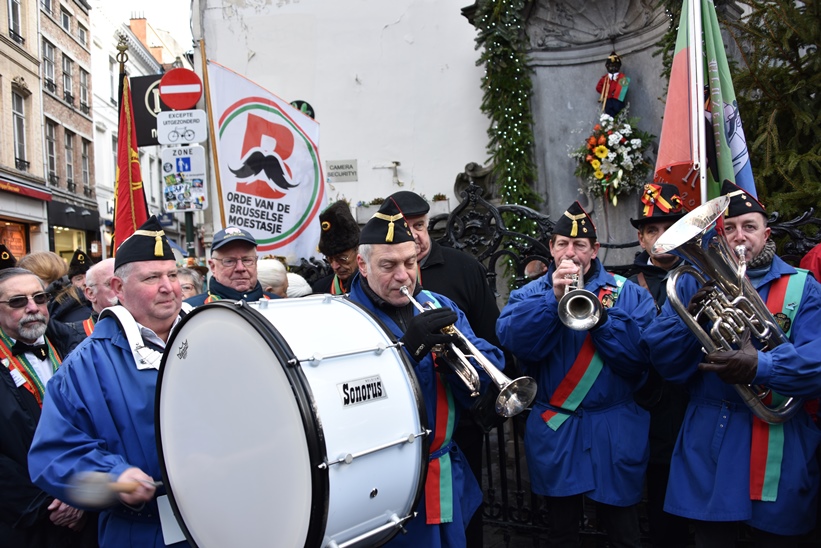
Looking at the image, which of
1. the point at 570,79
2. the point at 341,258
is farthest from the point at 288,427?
the point at 570,79

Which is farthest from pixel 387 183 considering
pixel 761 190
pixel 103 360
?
pixel 103 360

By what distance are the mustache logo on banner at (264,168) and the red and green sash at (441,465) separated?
3266 mm

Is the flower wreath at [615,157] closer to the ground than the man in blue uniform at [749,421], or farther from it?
farther from it

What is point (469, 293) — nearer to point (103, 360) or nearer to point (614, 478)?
point (614, 478)

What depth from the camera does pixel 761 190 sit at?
5.25 m

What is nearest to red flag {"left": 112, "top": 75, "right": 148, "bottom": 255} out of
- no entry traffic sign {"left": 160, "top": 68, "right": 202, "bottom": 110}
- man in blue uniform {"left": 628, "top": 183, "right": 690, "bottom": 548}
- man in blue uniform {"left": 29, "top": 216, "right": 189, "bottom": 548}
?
no entry traffic sign {"left": 160, "top": 68, "right": 202, "bottom": 110}

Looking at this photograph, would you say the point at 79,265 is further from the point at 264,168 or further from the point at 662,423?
the point at 662,423

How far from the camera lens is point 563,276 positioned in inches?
125

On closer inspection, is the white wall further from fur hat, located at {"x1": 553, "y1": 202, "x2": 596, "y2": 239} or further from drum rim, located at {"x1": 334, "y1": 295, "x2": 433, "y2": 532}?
drum rim, located at {"x1": 334, "y1": 295, "x2": 433, "y2": 532}

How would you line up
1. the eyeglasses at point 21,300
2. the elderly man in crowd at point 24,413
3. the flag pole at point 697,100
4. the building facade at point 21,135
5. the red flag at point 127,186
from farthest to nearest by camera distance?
the building facade at point 21,135 → the red flag at point 127,186 → the flag pole at point 697,100 → the eyeglasses at point 21,300 → the elderly man in crowd at point 24,413

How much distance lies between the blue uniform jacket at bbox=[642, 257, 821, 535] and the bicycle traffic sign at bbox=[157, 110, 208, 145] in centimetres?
496

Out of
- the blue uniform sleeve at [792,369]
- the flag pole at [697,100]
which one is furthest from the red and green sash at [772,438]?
the flag pole at [697,100]

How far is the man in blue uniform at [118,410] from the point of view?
237 cm

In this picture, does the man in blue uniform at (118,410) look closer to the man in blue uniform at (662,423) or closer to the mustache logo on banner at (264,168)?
the man in blue uniform at (662,423)
